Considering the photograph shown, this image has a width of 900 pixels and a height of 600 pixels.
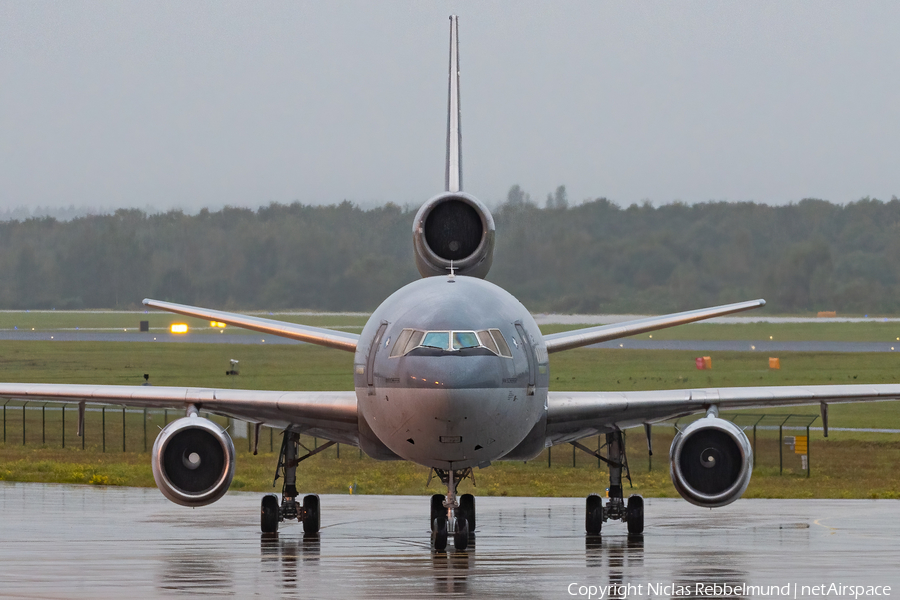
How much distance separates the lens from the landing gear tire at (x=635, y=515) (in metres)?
20.5

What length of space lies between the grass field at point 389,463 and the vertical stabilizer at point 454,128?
11.2m

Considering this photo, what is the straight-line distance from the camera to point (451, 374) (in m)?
14.5

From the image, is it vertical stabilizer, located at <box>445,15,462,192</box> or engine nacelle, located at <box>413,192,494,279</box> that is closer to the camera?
engine nacelle, located at <box>413,192,494,279</box>

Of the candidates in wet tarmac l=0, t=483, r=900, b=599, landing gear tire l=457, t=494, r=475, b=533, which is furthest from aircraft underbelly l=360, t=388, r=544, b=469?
landing gear tire l=457, t=494, r=475, b=533

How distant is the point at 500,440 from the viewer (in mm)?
15656

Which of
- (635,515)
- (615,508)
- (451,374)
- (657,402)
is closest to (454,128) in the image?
(657,402)

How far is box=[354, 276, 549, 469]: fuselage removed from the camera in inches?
578

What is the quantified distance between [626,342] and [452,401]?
48089 millimetres

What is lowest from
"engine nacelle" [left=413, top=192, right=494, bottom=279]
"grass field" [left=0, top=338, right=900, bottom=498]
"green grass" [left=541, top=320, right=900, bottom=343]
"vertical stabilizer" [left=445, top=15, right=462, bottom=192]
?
"grass field" [left=0, top=338, right=900, bottom=498]

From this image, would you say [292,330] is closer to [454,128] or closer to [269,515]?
[269,515]

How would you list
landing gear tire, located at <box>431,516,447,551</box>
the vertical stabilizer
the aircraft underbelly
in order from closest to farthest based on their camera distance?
the aircraft underbelly < landing gear tire, located at <box>431,516,447,551</box> < the vertical stabilizer

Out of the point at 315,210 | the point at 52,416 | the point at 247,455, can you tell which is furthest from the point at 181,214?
the point at 247,455

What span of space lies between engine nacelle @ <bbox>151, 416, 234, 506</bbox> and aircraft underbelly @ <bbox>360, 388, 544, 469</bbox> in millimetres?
2520

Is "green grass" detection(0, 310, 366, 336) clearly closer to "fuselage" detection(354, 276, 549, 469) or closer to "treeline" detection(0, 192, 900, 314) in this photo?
"treeline" detection(0, 192, 900, 314)
